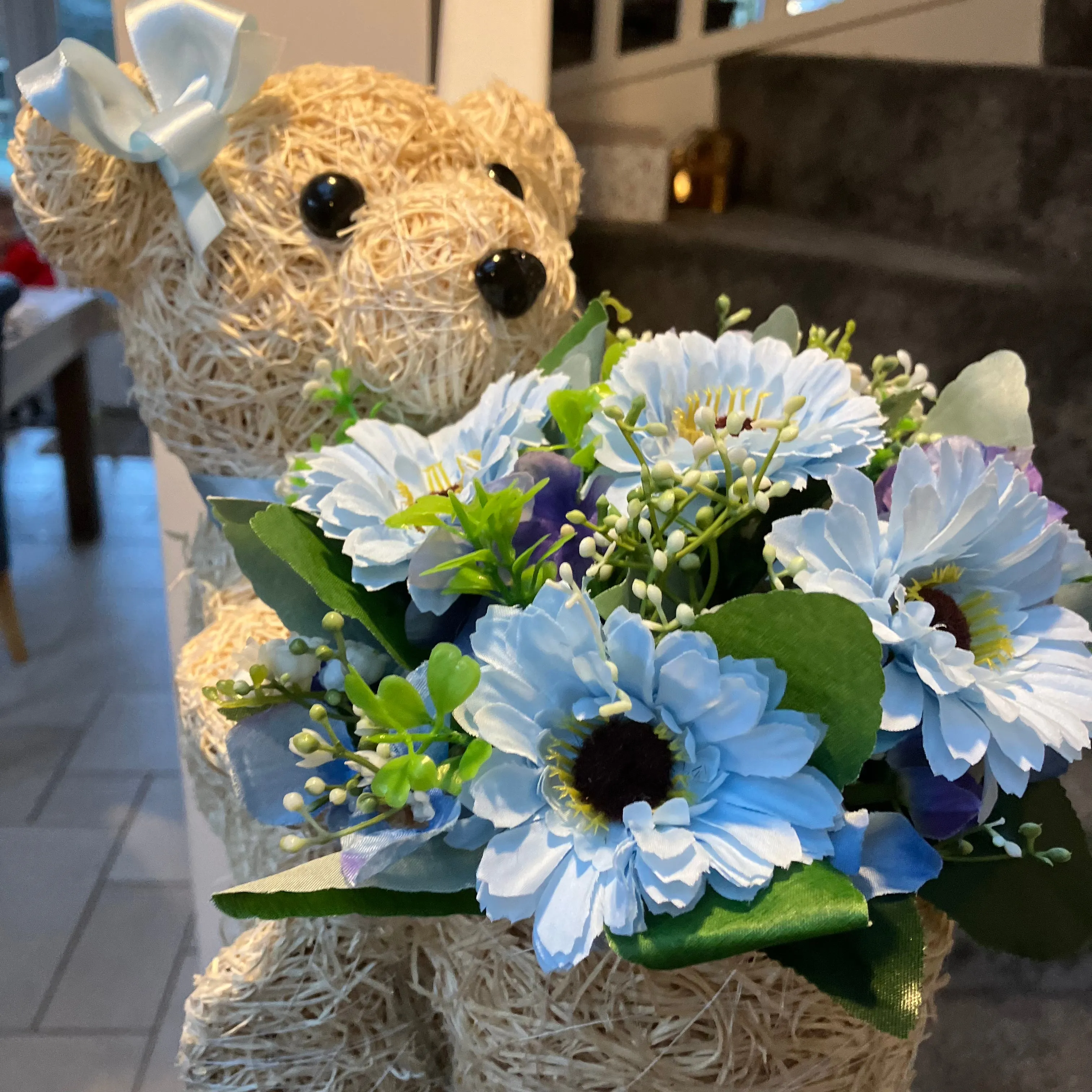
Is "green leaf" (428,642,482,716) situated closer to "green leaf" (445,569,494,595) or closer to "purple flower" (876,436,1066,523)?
"green leaf" (445,569,494,595)

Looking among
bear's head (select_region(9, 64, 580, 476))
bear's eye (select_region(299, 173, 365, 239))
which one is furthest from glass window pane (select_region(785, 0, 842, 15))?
bear's eye (select_region(299, 173, 365, 239))

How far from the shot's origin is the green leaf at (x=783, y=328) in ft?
1.51

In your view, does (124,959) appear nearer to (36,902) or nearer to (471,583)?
(36,902)

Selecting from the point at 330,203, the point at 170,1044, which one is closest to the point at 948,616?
the point at 330,203

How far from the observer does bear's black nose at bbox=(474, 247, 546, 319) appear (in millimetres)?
534

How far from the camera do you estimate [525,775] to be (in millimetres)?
312

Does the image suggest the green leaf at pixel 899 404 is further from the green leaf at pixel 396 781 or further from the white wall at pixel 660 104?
the white wall at pixel 660 104

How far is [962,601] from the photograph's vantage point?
35cm

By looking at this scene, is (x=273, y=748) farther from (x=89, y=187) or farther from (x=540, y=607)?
(x=89, y=187)

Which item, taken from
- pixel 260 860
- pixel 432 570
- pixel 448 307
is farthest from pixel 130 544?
pixel 432 570

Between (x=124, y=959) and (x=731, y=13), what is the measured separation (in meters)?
1.48

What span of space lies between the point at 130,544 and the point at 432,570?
2.95m

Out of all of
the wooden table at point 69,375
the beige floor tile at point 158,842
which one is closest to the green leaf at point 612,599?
the beige floor tile at point 158,842

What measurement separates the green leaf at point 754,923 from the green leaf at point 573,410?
185 millimetres
